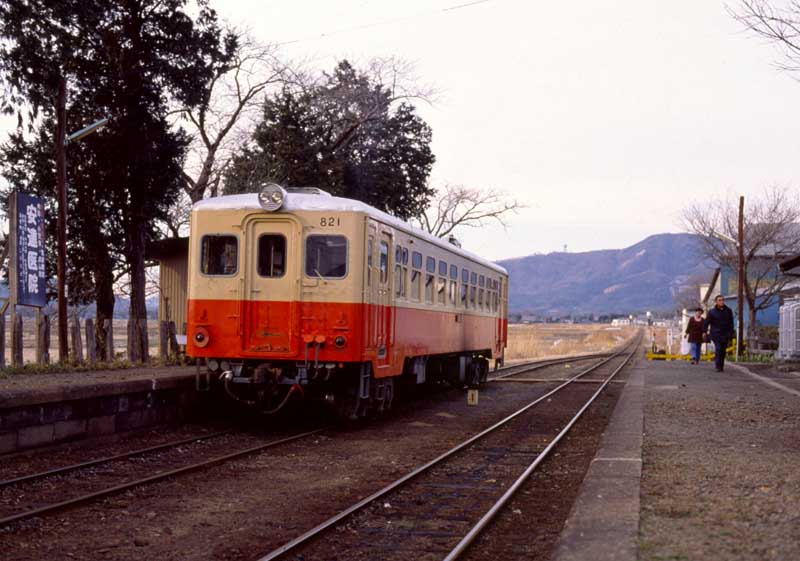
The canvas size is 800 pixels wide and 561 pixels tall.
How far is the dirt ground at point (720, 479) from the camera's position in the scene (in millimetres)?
5520

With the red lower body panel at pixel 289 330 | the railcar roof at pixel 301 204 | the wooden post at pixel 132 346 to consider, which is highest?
the railcar roof at pixel 301 204

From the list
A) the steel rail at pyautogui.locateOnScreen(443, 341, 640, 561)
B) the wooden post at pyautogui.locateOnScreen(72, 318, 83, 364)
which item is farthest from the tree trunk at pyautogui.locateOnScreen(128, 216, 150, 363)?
the steel rail at pyautogui.locateOnScreen(443, 341, 640, 561)

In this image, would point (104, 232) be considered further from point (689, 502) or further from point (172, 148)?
point (689, 502)

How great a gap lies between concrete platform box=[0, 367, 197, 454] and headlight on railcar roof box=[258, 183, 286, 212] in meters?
2.58

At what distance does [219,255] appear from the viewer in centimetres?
1173

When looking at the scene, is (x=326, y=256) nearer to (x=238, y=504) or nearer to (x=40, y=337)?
(x=238, y=504)

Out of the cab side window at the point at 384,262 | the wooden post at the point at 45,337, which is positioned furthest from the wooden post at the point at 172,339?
the cab side window at the point at 384,262

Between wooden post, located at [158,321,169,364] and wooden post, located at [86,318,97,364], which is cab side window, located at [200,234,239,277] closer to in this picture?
wooden post, located at [86,318,97,364]

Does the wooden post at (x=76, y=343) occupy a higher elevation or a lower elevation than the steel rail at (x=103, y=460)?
higher

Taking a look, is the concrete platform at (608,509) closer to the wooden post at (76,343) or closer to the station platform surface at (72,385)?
the station platform surface at (72,385)

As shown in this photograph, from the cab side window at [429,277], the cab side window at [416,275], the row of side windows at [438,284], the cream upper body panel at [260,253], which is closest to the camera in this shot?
the cream upper body panel at [260,253]

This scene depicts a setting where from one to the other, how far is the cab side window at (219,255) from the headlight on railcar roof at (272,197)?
1.97 feet

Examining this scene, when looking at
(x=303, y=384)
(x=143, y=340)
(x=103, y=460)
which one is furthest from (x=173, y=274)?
(x=103, y=460)

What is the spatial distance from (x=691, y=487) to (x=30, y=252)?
430 inches
